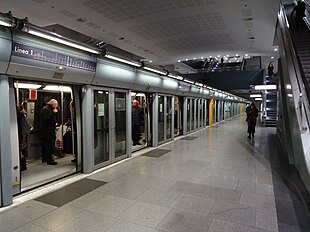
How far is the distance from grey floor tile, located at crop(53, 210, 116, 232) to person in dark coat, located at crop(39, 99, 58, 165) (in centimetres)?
302

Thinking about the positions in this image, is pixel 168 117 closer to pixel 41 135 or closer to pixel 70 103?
pixel 70 103

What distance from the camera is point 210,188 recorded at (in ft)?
13.1

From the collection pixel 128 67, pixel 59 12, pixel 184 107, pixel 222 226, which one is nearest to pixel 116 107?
pixel 128 67

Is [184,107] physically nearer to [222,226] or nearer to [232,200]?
[232,200]

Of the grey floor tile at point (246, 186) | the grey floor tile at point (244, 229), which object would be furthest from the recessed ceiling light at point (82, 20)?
the grey floor tile at point (244, 229)

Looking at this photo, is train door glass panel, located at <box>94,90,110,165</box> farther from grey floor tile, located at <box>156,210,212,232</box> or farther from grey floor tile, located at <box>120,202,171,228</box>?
grey floor tile, located at <box>156,210,212,232</box>

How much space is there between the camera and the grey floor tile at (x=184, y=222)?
2.67 m

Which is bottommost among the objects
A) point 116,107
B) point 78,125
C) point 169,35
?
point 78,125

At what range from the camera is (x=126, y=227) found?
2717 mm

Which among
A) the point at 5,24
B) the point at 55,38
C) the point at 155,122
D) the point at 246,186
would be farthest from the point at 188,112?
the point at 5,24

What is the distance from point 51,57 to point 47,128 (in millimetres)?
2434

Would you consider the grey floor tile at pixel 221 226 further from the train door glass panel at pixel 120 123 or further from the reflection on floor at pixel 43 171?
the train door glass panel at pixel 120 123

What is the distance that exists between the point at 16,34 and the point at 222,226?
3.85 meters

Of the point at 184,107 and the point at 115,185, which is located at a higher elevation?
the point at 184,107
